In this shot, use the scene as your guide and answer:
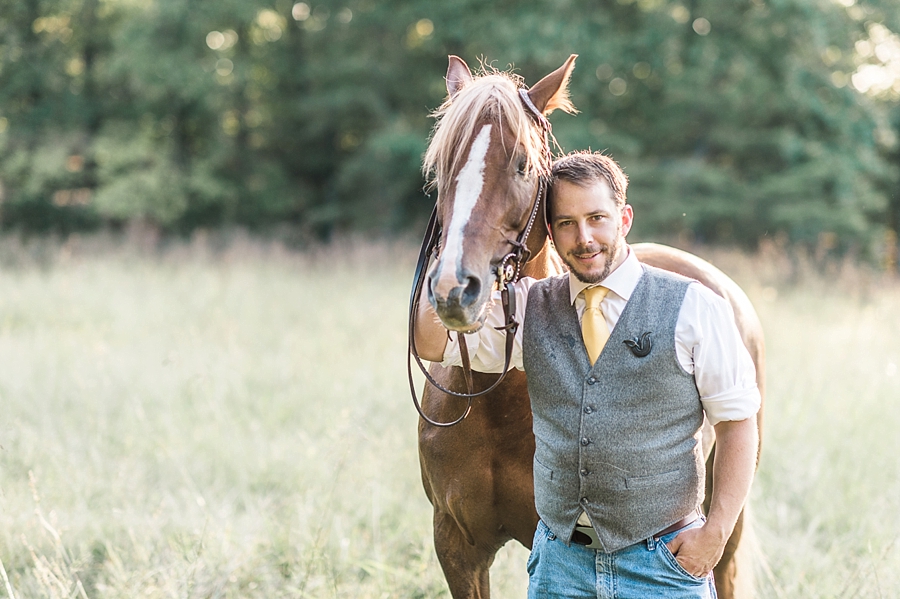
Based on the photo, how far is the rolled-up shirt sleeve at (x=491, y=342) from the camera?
1875mm

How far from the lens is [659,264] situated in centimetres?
326

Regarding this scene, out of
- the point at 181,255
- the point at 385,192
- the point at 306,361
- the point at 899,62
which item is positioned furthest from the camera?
the point at 385,192

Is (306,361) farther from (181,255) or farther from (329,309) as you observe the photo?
(181,255)

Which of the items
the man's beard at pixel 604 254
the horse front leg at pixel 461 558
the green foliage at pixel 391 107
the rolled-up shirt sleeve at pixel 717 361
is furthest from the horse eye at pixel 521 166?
the green foliage at pixel 391 107

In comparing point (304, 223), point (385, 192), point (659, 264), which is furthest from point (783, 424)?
point (304, 223)

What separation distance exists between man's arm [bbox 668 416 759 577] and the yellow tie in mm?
355

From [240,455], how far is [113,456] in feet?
2.53

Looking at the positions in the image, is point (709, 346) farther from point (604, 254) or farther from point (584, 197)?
point (584, 197)

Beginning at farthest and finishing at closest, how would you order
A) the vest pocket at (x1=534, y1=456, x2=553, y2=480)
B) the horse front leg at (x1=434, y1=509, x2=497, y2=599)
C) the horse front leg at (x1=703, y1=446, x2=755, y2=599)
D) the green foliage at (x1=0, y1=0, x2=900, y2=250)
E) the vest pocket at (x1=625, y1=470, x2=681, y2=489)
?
1. the green foliage at (x1=0, y1=0, x2=900, y2=250)
2. the horse front leg at (x1=703, y1=446, x2=755, y2=599)
3. the horse front leg at (x1=434, y1=509, x2=497, y2=599)
4. the vest pocket at (x1=534, y1=456, x2=553, y2=480)
5. the vest pocket at (x1=625, y1=470, x2=681, y2=489)

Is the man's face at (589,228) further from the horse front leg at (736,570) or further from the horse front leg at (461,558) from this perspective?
the horse front leg at (736,570)

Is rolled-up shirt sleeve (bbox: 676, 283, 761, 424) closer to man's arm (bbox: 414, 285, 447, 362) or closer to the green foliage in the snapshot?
man's arm (bbox: 414, 285, 447, 362)

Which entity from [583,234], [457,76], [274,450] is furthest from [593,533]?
[274,450]

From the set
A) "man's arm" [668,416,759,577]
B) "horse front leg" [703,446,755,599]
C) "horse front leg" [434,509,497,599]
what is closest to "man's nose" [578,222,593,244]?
"man's arm" [668,416,759,577]

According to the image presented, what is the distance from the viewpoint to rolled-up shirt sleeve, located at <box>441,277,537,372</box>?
1.88m
